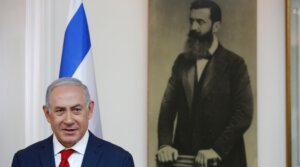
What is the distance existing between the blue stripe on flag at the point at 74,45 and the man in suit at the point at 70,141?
2.58 feet

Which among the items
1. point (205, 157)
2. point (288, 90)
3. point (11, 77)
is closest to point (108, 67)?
point (11, 77)

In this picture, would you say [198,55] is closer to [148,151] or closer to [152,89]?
[152,89]

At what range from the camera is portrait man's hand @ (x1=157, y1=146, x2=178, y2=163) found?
2.63 meters

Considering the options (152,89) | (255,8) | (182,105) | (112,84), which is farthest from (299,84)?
(112,84)

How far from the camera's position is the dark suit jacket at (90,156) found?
157cm

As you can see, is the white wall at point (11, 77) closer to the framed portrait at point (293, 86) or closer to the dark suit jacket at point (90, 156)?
the dark suit jacket at point (90, 156)

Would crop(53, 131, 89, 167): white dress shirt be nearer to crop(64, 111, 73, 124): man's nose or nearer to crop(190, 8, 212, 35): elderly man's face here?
crop(64, 111, 73, 124): man's nose

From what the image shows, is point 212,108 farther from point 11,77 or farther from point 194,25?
point 11,77

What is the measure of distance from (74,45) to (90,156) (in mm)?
973

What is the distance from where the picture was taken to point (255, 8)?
2.58m

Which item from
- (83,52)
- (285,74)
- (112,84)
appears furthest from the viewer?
(112,84)

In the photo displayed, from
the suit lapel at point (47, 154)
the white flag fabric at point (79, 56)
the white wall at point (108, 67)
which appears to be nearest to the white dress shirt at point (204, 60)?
the white wall at point (108, 67)

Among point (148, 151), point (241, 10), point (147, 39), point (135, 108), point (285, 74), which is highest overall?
point (241, 10)

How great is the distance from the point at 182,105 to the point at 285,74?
66cm
